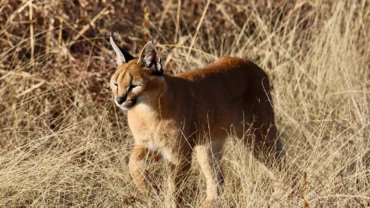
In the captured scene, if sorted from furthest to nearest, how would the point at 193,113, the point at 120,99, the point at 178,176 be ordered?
the point at 193,113 → the point at 178,176 → the point at 120,99

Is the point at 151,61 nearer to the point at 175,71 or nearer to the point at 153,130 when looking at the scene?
the point at 153,130

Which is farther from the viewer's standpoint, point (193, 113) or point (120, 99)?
point (193, 113)

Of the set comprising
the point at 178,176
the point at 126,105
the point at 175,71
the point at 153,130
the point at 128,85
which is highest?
the point at 128,85

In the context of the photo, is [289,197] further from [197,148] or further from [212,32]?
[212,32]

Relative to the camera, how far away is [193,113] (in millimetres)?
6102

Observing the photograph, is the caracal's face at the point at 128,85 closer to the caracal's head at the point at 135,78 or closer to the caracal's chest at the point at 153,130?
the caracal's head at the point at 135,78

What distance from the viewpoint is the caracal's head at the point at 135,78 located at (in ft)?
18.5

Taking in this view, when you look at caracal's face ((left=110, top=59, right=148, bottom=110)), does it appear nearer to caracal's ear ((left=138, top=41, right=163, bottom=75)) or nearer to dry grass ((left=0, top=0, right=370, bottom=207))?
caracal's ear ((left=138, top=41, right=163, bottom=75))

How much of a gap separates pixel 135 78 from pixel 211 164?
968 mm

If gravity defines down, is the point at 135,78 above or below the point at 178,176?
above

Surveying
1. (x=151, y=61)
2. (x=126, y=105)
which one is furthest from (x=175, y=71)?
(x=126, y=105)

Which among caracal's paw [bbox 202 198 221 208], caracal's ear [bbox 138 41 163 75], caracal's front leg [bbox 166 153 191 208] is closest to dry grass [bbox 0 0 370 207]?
caracal's paw [bbox 202 198 221 208]

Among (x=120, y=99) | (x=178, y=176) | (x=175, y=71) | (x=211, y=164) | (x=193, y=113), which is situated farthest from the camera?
(x=175, y=71)

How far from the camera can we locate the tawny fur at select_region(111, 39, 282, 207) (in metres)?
5.77
